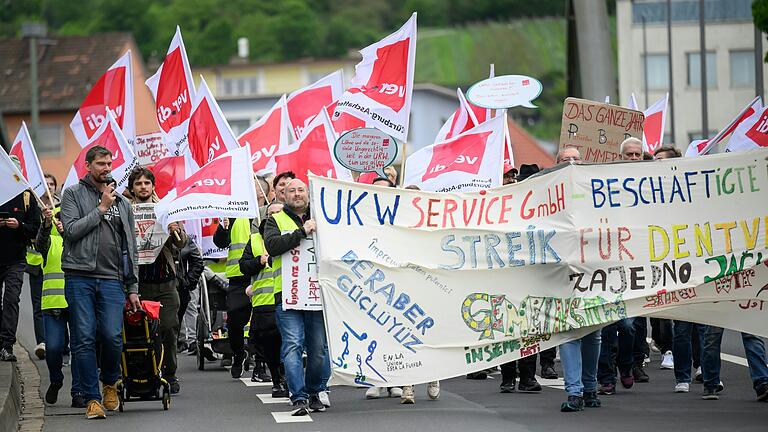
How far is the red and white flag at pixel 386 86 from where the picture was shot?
52.0 ft

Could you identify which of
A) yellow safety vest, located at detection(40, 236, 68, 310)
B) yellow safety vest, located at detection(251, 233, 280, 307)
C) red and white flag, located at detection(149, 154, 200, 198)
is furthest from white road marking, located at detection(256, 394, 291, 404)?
red and white flag, located at detection(149, 154, 200, 198)

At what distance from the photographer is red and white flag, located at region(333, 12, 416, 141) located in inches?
624

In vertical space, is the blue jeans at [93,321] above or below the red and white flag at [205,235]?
below

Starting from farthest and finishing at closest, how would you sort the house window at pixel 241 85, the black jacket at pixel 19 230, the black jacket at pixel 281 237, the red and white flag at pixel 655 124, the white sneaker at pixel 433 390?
the house window at pixel 241 85 < the red and white flag at pixel 655 124 < the black jacket at pixel 19 230 < the white sneaker at pixel 433 390 < the black jacket at pixel 281 237

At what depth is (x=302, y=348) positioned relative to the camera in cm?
1135

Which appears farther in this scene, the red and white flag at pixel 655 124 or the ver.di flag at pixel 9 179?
the red and white flag at pixel 655 124

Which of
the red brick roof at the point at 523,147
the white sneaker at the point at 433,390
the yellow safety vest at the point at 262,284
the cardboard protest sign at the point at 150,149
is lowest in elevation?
the white sneaker at the point at 433,390

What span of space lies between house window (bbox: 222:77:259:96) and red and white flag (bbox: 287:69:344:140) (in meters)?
88.0

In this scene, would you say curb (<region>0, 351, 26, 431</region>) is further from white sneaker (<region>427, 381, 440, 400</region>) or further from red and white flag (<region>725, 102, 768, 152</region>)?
red and white flag (<region>725, 102, 768, 152</region>)

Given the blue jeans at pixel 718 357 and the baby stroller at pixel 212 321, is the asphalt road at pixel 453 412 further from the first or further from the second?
the baby stroller at pixel 212 321

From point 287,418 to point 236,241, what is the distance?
3.97 metres

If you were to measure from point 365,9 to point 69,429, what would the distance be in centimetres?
13223

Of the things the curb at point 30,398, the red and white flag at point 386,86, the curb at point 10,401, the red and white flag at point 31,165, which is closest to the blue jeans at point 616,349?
the red and white flag at point 386,86

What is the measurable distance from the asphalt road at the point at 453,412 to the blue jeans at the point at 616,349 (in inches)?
7.9
